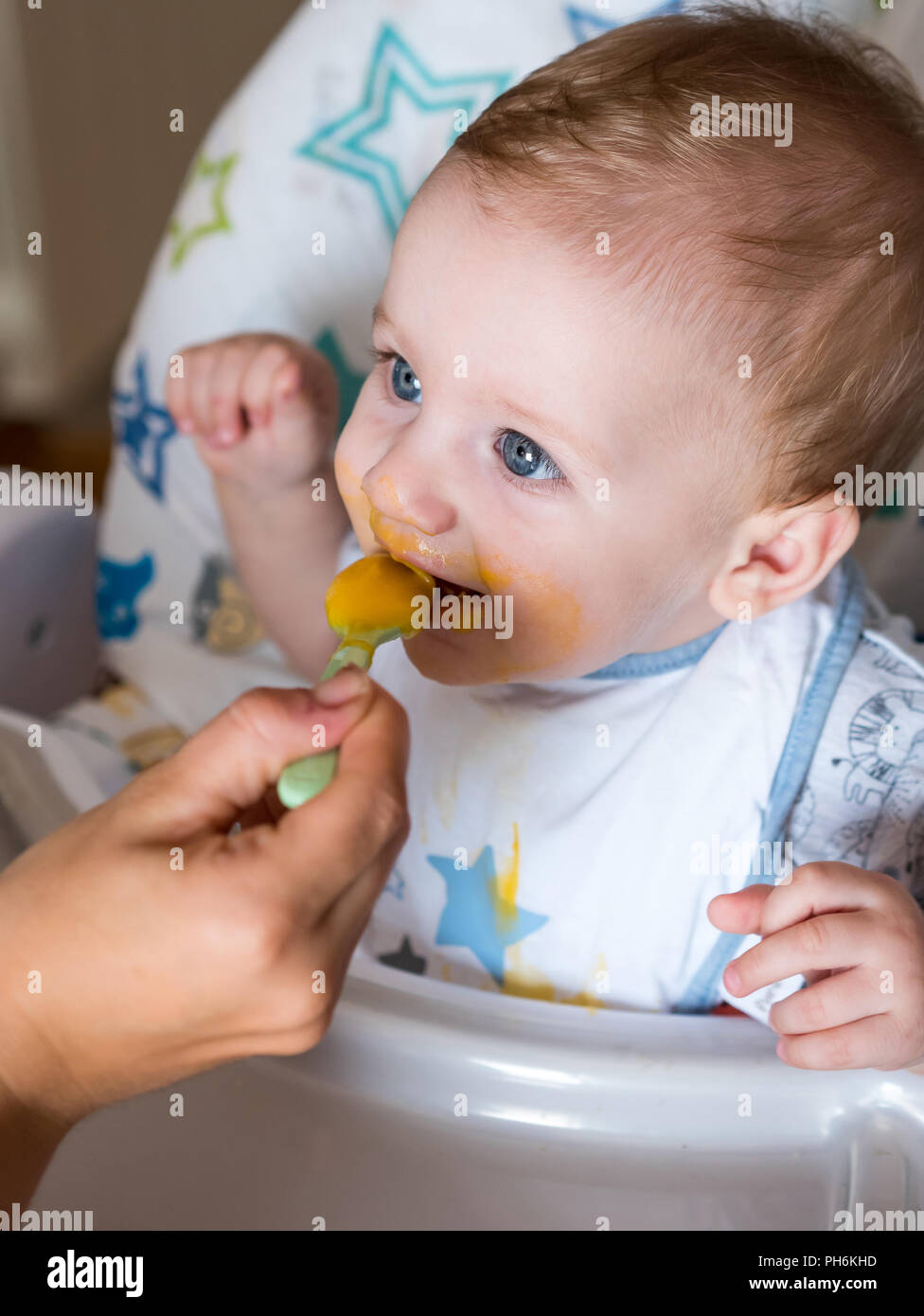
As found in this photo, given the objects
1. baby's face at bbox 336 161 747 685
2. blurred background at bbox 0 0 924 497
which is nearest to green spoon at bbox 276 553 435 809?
baby's face at bbox 336 161 747 685

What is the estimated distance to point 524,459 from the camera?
Answer: 627 millimetres

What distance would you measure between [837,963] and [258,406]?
52 cm

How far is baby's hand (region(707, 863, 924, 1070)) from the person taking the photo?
58 centimetres

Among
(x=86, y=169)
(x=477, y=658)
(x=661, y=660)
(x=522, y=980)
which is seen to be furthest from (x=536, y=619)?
(x=86, y=169)

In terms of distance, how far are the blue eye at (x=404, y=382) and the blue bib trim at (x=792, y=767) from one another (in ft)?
1.01

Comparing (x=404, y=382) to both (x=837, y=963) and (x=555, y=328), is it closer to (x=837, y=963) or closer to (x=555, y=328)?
(x=555, y=328)

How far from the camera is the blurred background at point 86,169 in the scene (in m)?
1.74

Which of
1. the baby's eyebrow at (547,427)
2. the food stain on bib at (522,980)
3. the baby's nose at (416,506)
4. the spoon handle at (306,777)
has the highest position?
the baby's eyebrow at (547,427)

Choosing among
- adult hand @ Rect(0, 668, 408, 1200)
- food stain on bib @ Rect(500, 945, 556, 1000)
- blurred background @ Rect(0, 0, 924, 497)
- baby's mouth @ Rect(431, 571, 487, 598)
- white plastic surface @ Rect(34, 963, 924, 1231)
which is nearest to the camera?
adult hand @ Rect(0, 668, 408, 1200)

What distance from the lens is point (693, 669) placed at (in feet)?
2.57

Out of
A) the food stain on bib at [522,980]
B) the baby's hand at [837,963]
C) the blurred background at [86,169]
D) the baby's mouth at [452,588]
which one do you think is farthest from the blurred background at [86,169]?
the baby's hand at [837,963]

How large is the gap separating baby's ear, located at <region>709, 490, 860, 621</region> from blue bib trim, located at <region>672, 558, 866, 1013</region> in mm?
64

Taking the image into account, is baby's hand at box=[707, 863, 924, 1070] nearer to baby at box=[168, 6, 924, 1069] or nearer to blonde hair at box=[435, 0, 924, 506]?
baby at box=[168, 6, 924, 1069]

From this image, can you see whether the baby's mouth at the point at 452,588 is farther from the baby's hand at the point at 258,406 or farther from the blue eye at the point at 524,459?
the baby's hand at the point at 258,406
